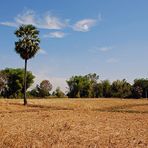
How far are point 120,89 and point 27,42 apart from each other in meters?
92.8

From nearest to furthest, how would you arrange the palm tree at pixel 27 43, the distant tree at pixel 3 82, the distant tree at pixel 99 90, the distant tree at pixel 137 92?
the palm tree at pixel 27 43 → the distant tree at pixel 3 82 → the distant tree at pixel 137 92 → the distant tree at pixel 99 90

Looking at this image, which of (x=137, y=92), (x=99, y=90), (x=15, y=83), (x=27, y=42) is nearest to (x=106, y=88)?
(x=99, y=90)

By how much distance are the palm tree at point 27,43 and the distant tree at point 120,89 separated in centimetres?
8768

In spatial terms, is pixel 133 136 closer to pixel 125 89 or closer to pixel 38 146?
pixel 38 146

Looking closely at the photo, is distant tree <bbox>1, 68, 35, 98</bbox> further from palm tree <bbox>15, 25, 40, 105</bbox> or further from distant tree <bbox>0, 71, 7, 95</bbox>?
palm tree <bbox>15, 25, 40, 105</bbox>

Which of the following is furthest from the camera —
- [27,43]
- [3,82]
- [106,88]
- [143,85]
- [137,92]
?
[106,88]

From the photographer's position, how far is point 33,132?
93.1 feet

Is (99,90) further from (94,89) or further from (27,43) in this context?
(27,43)

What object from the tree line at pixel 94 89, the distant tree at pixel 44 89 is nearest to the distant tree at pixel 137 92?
the tree line at pixel 94 89

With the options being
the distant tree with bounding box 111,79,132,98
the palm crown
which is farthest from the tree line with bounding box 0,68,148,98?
the palm crown

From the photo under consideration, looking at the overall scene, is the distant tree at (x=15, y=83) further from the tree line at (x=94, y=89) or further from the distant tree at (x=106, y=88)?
the distant tree at (x=106, y=88)

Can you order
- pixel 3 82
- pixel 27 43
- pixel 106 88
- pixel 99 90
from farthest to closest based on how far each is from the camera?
pixel 106 88 → pixel 99 90 → pixel 3 82 → pixel 27 43

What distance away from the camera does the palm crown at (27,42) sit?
79.9 metres

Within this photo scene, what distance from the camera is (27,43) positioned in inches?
3152
